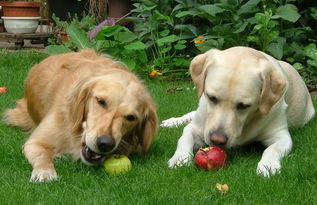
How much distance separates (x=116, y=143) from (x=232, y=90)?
2.93 feet

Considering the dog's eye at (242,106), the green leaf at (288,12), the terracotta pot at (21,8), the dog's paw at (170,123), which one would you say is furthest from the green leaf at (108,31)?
the terracotta pot at (21,8)

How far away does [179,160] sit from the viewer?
4.16 metres

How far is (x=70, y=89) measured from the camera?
445 centimetres

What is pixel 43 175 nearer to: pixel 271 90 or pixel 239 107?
pixel 239 107

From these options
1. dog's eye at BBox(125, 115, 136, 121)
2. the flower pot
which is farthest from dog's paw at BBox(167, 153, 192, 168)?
the flower pot

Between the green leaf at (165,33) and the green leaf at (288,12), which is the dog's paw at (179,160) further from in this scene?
the green leaf at (165,33)

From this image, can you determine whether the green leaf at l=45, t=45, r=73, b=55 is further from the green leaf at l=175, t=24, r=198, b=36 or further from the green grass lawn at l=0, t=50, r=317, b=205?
the green grass lawn at l=0, t=50, r=317, b=205

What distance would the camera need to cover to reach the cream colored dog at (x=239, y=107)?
4062 millimetres

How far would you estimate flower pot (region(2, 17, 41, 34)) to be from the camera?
11141 mm

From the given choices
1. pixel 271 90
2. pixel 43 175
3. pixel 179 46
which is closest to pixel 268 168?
pixel 271 90

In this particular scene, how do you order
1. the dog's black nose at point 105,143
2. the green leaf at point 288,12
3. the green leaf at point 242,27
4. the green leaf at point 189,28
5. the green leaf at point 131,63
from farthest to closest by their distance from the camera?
the green leaf at point 189,28
the green leaf at point 131,63
the green leaf at point 242,27
the green leaf at point 288,12
the dog's black nose at point 105,143

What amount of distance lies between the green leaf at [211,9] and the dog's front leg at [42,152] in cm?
380

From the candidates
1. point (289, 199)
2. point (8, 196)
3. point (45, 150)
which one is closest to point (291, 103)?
point (289, 199)

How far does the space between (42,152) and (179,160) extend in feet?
3.21
